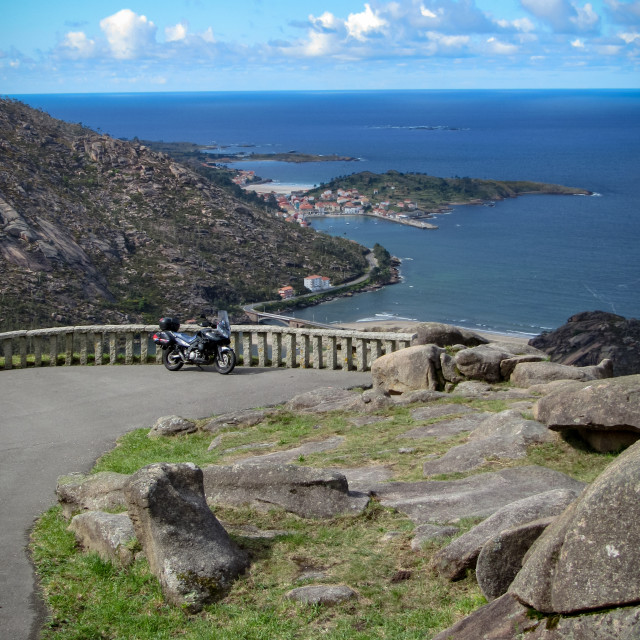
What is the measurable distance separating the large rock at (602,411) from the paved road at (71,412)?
5678 mm

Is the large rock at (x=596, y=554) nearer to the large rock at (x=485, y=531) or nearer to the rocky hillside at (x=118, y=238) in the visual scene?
the large rock at (x=485, y=531)

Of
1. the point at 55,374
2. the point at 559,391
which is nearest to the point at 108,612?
the point at 559,391

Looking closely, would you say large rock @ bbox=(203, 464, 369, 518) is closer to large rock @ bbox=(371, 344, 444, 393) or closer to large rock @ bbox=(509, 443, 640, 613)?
large rock @ bbox=(509, 443, 640, 613)

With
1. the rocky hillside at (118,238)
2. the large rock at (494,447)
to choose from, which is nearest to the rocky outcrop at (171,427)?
the large rock at (494,447)

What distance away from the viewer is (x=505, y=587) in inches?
235

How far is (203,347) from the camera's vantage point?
1792 cm

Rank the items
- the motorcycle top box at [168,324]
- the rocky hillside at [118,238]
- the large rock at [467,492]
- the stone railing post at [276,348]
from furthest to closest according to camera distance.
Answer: the rocky hillside at [118,238], the stone railing post at [276,348], the motorcycle top box at [168,324], the large rock at [467,492]

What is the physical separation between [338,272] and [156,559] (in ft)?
250

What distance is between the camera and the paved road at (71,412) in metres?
8.48

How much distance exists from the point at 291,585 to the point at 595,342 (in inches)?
1421

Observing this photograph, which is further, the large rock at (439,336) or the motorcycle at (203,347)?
the motorcycle at (203,347)

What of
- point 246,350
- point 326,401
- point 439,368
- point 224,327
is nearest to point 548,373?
point 439,368

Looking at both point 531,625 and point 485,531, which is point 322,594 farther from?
point 531,625

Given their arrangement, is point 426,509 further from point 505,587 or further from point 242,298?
point 242,298
